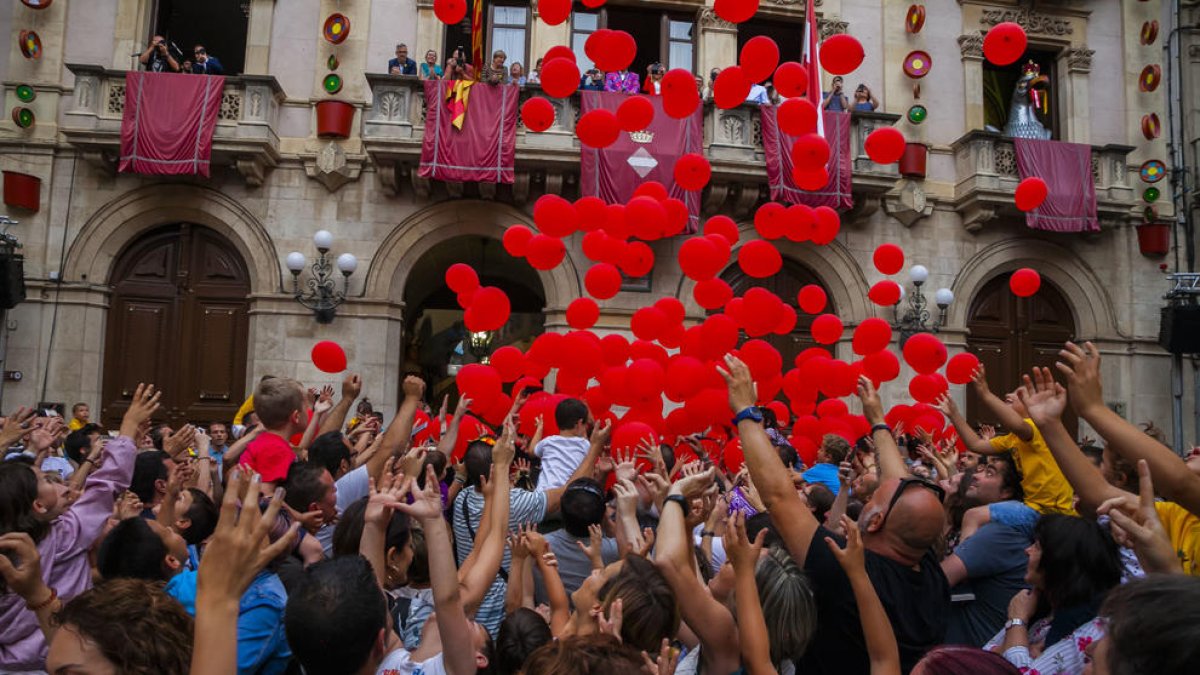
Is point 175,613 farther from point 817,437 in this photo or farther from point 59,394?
point 59,394

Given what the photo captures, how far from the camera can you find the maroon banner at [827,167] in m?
14.4

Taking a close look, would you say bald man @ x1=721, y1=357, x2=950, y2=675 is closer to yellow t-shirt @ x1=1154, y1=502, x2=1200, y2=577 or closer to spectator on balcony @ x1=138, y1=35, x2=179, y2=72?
yellow t-shirt @ x1=1154, y1=502, x2=1200, y2=577

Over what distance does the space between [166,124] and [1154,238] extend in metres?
16.8

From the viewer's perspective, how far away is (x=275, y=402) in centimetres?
493

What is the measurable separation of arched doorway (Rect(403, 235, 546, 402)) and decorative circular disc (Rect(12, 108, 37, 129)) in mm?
6590

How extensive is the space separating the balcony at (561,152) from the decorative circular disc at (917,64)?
1.29 meters

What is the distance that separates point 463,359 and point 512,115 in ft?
20.2

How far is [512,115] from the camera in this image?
13836 millimetres

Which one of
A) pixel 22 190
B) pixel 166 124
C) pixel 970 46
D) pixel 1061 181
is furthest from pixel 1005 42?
pixel 22 190

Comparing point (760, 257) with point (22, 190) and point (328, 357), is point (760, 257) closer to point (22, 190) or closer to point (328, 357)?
point (328, 357)

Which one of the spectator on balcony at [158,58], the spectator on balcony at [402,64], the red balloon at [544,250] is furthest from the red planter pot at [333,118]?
the red balloon at [544,250]

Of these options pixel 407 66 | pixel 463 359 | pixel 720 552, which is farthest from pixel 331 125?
pixel 720 552

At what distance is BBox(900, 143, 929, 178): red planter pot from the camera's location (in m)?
15.3

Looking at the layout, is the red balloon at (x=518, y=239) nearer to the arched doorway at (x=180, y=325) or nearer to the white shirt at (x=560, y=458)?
the white shirt at (x=560, y=458)
